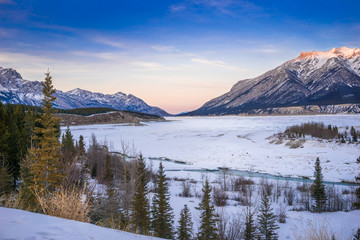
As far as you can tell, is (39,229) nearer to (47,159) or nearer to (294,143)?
(47,159)

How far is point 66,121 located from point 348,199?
118m

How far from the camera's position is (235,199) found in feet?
61.4

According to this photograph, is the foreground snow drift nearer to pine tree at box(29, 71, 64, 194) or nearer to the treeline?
pine tree at box(29, 71, 64, 194)

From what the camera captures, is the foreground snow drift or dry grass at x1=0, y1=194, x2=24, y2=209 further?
dry grass at x1=0, y1=194, x2=24, y2=209

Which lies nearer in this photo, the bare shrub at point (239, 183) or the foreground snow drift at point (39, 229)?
the foreground snow drift at point (39, 229)

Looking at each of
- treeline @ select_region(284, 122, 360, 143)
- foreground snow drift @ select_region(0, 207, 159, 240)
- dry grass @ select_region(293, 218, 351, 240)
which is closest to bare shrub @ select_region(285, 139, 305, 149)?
treeline @ select_region(284, 122, 360, 143)

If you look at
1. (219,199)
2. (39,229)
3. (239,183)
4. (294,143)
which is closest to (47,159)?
(219,199)

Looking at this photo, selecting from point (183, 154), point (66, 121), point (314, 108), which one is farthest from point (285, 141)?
point (314, 108)

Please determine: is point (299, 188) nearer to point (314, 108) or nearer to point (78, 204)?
point (78, 204)

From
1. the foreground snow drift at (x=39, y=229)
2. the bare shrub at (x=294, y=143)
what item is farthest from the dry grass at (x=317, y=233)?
the bare shrub at (x=294, y=143)

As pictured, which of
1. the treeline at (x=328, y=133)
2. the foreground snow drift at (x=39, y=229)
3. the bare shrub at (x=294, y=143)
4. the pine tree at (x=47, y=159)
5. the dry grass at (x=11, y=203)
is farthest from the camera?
the treeline at (x=328, y=133)

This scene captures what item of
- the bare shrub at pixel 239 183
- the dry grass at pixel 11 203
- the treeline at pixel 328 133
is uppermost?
the dry grass at pixel 11 203

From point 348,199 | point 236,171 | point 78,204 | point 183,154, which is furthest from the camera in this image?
point 183,154

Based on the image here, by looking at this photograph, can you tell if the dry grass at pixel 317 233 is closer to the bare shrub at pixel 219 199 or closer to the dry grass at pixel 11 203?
the bare shrub at pixel 219 199
